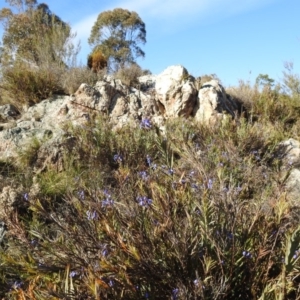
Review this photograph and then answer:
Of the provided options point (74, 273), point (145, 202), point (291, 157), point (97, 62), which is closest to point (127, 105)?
point (291, 157)

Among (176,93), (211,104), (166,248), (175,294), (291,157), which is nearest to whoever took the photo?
(175,294)

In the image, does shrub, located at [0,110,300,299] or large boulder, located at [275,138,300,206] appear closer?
shrub, located at [0,110,300,299]

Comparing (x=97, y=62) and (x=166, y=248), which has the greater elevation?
(x=97, y=62)

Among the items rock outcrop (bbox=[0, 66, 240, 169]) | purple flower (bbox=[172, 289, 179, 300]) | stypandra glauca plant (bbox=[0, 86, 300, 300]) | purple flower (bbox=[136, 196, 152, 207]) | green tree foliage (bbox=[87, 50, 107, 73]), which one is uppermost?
green tree foliage (bbox=[87, 50, 107, 73])

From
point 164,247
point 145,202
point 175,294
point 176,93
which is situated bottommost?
point 175,294

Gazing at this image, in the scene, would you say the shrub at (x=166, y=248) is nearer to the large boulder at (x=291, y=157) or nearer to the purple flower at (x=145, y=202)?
the purple flower at (x=145, y=202)

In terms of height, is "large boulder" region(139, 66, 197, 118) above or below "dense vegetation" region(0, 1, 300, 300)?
above

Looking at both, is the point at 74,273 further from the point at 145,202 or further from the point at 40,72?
the point at 40,72

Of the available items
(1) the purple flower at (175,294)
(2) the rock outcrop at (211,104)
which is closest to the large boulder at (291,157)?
(2) the rock outcrop at (211,104)

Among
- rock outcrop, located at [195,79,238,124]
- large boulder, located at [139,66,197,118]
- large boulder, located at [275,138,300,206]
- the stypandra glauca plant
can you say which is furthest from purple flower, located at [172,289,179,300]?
large boulder, located at [139,66,197,118]

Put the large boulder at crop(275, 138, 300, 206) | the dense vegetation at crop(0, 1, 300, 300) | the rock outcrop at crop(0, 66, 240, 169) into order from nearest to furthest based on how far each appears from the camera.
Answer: the dense vegetation at crop(0, 1, 300, 300) → the large boulder at crop(275, 138, 300, 206) → the rock outcrop at crop(0, 66, 240, 169)

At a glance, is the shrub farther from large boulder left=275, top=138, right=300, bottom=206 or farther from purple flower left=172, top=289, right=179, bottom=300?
large boulder left=275, top=138, right=300, bottom=206

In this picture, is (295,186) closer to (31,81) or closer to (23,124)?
(23,124)

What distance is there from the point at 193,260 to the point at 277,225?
493 millimetres
